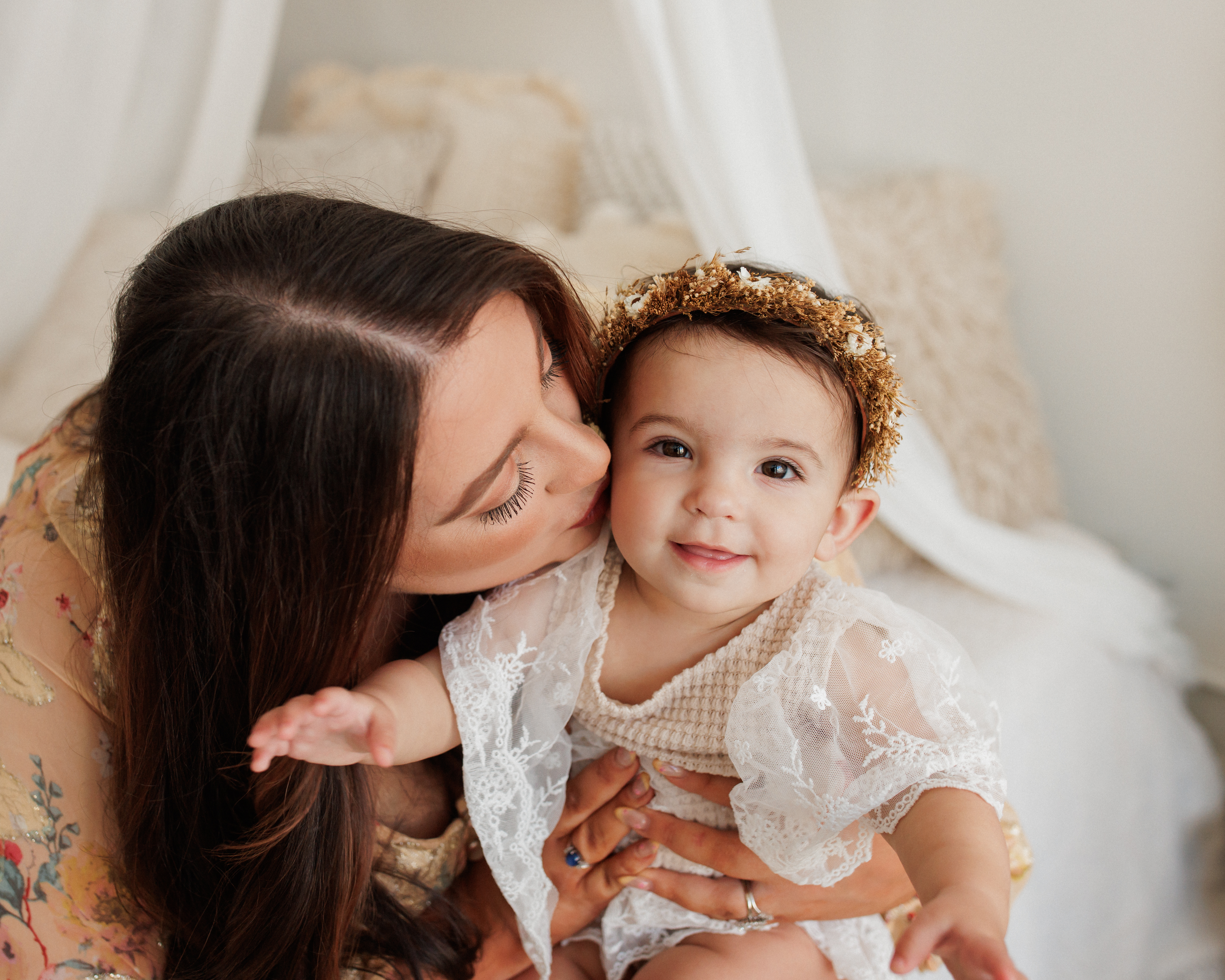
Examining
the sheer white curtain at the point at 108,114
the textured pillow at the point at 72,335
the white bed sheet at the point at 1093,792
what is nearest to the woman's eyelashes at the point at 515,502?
the white bed sheet at the point at 1093,792

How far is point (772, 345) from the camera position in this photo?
1.04 meters

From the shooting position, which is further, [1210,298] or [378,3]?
[378,3]

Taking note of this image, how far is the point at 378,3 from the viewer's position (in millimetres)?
3201

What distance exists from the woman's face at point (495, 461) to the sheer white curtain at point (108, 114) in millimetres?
1289

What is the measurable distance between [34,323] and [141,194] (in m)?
0.40

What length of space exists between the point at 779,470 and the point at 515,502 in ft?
0.97

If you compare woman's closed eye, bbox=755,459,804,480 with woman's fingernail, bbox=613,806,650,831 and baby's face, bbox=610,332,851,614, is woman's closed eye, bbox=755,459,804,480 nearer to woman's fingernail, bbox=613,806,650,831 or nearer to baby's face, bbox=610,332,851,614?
baby's face, bbox=610,332,851,614

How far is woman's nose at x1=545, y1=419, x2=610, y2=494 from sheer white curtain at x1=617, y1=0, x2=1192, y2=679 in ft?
2.17

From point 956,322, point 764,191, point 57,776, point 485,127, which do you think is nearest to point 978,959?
point 57,776

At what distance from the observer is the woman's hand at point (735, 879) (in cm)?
111

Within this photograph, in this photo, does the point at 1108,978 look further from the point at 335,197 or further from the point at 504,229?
the point at 504,229

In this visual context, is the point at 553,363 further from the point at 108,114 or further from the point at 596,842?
the point at 108,114

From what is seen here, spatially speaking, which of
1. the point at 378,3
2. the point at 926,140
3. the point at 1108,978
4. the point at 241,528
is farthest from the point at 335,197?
the point at 378,3

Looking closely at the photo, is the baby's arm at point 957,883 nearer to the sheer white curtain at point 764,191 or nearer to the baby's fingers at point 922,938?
the baby's fingers at point 922,938
